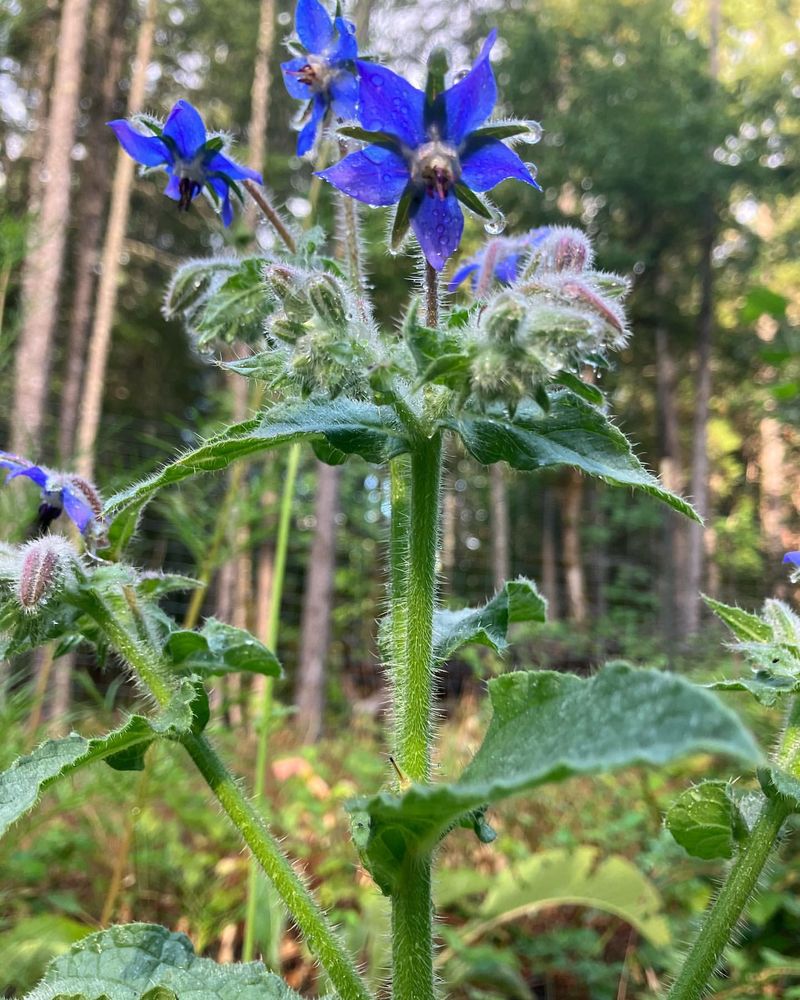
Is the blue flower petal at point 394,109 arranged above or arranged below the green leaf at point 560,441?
above

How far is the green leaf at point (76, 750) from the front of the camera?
2.65ft

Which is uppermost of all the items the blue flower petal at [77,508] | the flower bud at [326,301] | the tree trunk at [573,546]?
the tree trunk at [573,546]

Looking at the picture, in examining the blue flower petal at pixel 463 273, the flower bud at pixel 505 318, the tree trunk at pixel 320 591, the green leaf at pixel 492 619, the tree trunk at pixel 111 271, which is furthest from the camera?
the tree trunk at pixel 320 591

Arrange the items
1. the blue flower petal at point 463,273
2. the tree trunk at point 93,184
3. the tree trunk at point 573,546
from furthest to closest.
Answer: the tree trunk at point 573,546 < the tree trunk at point 93,184 < the blue flower petal at point 463,273

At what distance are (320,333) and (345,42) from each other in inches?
23.6

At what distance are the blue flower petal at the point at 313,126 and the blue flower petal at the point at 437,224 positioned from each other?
40cm

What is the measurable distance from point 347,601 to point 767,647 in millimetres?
11649

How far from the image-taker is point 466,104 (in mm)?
914

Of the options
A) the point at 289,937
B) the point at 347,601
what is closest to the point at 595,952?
the point at 289,937

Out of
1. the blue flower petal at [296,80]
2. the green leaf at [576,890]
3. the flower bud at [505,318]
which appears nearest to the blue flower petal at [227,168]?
the blue flower petal at [296,80]

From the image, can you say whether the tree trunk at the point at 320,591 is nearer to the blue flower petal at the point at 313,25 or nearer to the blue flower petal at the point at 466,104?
the blue flower petal at the point at 313,25

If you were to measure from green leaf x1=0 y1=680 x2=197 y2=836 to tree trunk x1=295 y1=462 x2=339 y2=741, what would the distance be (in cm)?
715

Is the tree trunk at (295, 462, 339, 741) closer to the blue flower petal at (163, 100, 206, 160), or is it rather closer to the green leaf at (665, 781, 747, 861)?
the blue flower petal at (163, 100, 206, 160)

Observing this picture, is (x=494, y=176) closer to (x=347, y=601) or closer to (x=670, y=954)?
(x=670, y=954)
